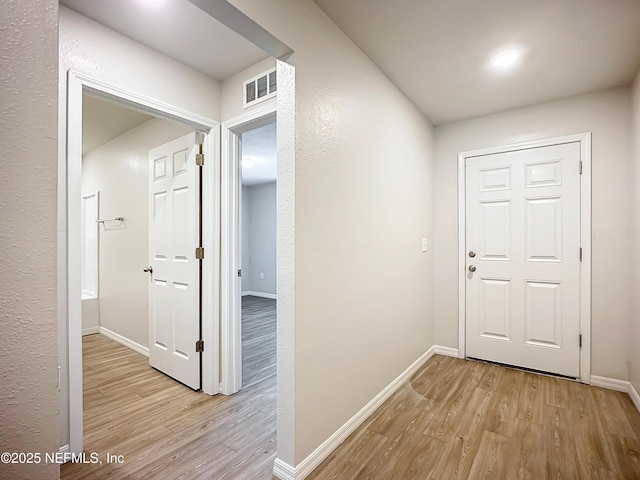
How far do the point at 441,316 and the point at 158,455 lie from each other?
107 inches

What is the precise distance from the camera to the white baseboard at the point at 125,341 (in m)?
3.24

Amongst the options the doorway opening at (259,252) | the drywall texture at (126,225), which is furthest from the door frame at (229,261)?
the drywall texture at (126,225)

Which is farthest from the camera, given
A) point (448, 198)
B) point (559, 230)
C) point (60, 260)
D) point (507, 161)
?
point (448, 198)

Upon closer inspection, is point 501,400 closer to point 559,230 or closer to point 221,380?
point 559,230

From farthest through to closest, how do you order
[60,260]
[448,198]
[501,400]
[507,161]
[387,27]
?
[448,198], [507,161], [501,400], [387,27], [60,260]

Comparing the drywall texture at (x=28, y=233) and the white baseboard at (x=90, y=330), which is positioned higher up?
the drywall texture at (x=28, y=233)

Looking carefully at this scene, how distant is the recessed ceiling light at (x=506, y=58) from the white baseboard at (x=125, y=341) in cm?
401

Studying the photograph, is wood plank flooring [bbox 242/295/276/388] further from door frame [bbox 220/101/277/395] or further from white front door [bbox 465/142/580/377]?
white front door [bbox 465/142/580/377]

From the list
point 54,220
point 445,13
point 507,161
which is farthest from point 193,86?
point 507,161

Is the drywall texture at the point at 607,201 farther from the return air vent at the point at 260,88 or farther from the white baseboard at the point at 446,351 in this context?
the return air vent at the point at 260,88

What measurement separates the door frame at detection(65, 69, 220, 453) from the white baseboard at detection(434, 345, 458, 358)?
7.35 feet

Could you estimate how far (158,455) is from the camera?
5.54 feet

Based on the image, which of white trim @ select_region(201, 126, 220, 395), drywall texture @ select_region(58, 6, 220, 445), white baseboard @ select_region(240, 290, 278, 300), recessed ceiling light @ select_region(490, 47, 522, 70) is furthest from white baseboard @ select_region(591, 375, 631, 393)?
white baseboard @ select_region(240, 290, 278, 300)

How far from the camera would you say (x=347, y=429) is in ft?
6.04
